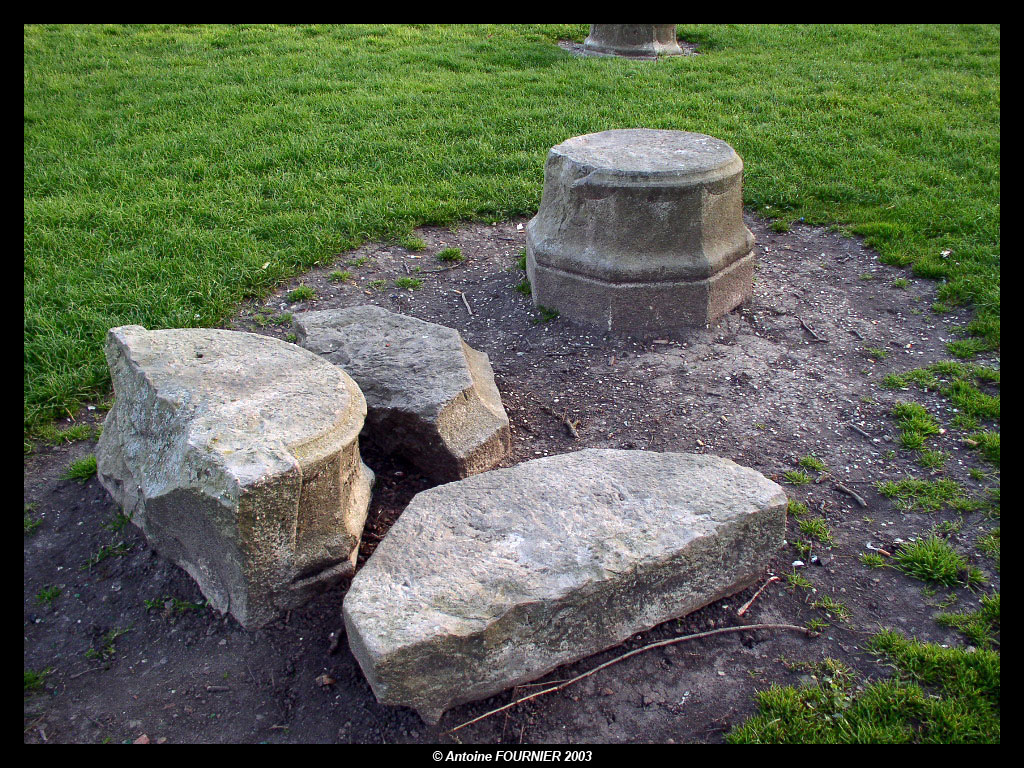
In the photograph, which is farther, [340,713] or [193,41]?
[193,41]

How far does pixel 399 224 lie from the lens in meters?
5.97

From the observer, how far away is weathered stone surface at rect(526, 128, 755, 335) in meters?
4.48

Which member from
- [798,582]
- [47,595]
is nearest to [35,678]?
[47,595]

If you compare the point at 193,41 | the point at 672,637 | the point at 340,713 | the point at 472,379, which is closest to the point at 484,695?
the point at 340,713

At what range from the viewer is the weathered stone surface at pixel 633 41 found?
9555 mm

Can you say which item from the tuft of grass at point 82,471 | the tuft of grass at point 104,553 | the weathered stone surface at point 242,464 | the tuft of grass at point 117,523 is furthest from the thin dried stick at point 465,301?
the tuft of grass at point 104,553

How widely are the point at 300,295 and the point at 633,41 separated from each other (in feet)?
21.0

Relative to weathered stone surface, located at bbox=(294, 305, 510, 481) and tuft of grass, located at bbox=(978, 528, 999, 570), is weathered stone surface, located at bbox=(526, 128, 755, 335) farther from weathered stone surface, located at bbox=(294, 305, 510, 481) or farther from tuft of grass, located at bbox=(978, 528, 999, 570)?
tuft of grass, located at bbox=(978, 528, 999, 570)

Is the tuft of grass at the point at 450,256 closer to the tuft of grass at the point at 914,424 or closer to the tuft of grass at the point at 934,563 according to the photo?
the tuft of grass at the point at 914,424

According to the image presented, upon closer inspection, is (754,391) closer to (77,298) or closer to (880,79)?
(77,298)

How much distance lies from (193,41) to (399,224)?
5.83 meters

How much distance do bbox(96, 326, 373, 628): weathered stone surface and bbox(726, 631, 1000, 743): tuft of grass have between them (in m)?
1.53

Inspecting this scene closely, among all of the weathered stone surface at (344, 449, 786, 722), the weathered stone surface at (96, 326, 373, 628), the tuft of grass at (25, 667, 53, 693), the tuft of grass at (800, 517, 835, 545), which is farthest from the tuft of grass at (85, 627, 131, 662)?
the tuft of grass at (800, 517, 835, 545)

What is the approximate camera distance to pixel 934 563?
308cm
